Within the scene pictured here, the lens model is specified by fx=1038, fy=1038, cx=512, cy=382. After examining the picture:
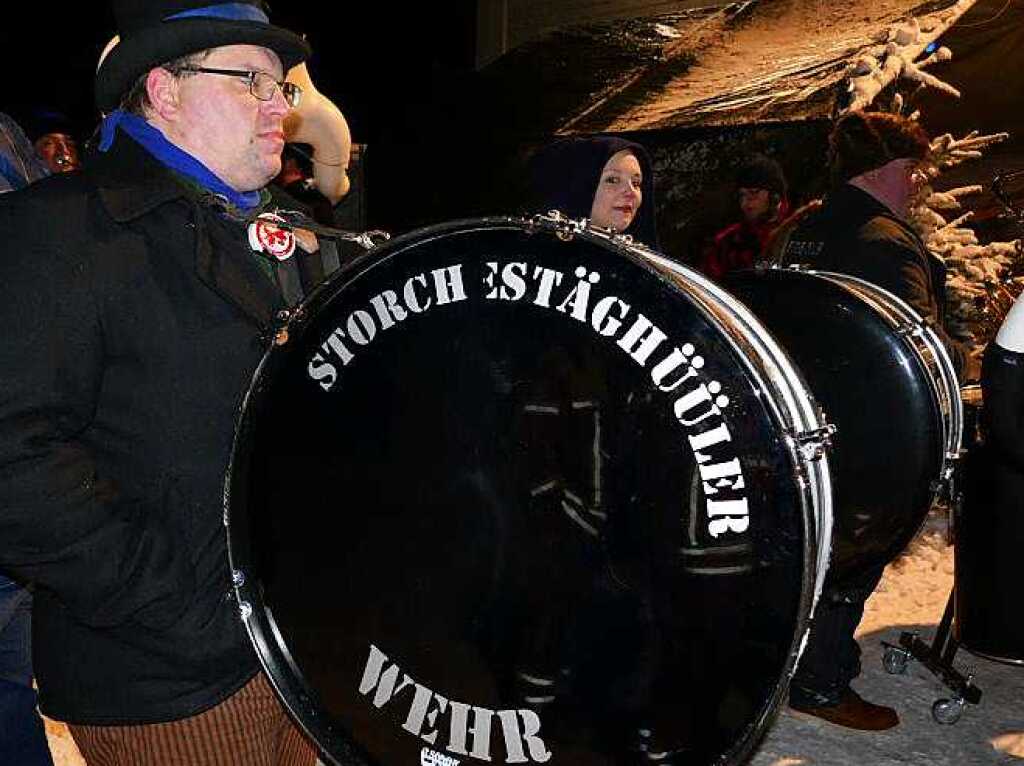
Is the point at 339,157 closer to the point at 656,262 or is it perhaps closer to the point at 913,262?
the point at 913,262

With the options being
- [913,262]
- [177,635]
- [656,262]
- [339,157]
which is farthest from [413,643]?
[339,157]

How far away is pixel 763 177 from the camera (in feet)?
16.8

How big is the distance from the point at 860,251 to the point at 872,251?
1.5 inches

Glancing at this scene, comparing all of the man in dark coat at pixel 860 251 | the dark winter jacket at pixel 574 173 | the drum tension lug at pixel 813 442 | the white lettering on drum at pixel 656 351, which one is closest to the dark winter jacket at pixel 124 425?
the white lettering on drum at pixel 656 351

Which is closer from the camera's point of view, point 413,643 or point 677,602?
point 677,602

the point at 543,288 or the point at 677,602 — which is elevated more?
the point at 543,288

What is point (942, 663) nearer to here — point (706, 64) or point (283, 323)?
point (283, 323)

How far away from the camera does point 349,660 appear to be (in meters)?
1.62

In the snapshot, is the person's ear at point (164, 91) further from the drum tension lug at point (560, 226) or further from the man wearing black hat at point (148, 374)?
the drum tension lug at point (560, 226)

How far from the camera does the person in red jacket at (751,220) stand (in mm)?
5137

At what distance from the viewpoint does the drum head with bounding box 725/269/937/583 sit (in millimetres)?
2752

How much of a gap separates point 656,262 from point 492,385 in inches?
12.0

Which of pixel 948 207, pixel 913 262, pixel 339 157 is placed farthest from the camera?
pixel 948 207

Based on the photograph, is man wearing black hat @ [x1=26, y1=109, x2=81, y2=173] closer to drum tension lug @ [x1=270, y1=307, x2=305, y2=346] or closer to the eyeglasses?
the eyeglasses
